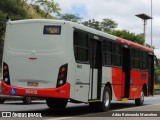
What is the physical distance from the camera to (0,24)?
55.1 metres

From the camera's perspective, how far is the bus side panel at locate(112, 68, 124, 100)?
18309mm

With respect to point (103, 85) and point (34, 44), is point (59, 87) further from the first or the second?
point (103, 85)

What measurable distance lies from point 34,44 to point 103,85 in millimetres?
3662

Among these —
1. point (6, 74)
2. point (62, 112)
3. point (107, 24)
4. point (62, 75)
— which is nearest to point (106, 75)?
point (62, 112)

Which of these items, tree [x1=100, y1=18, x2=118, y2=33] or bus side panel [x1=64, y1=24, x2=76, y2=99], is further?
tree [x1=100, y1=18, x2=118, y2=33]

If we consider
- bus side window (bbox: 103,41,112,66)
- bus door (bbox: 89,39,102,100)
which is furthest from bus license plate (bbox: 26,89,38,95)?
bus side window (bbox: 103,41,112,66)

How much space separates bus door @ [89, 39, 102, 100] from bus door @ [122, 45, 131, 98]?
10.5 feet

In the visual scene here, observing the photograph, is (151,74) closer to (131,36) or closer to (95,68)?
(95,68)

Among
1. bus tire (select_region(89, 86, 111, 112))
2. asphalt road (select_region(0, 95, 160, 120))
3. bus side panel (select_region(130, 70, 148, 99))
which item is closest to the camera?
asphalt road (select_region(0, 95, 160, 120))

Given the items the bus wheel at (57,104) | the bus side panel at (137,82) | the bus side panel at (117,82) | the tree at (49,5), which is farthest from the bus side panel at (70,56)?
the tree at (49,5)

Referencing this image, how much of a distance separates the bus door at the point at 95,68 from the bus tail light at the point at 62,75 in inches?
73.0

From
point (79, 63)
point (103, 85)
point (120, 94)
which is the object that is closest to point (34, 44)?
point (79, 63)

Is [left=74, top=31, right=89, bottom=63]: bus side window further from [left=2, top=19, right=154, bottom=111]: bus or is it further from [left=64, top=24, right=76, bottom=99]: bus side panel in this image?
[left=64, top=24, right=76, bottom=99]: bus side panel

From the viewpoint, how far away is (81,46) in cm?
1528
